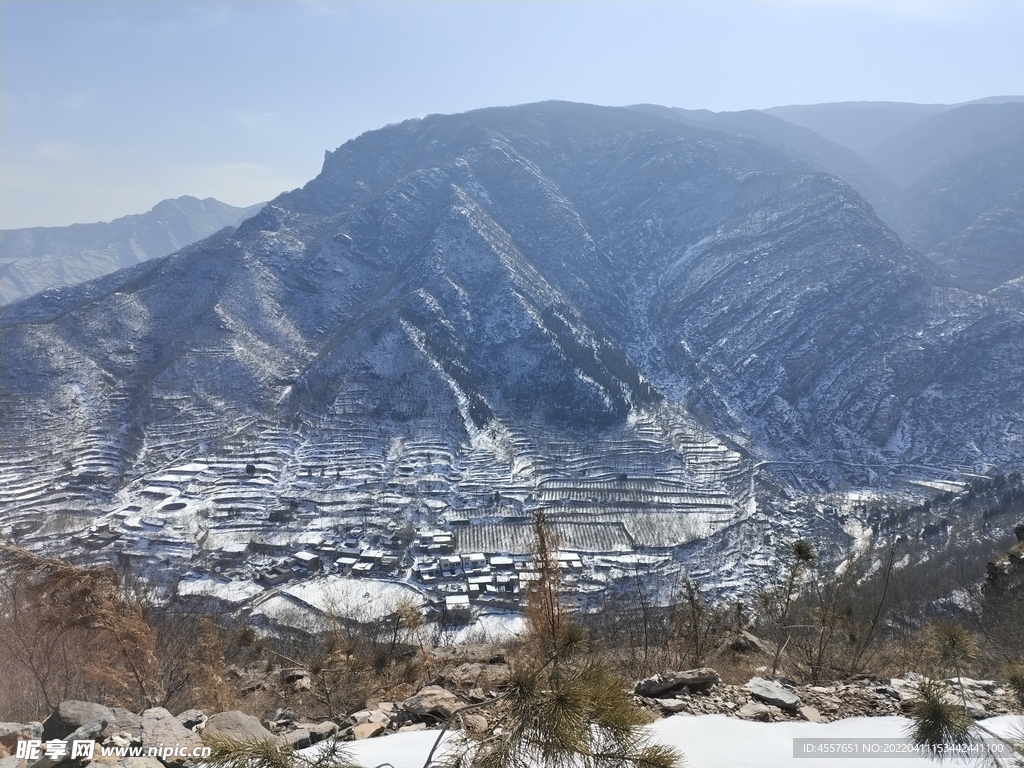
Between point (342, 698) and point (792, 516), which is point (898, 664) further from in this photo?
point (792, 516)

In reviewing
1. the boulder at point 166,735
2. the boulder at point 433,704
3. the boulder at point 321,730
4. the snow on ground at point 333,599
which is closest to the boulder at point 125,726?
the boulder at point 166,735

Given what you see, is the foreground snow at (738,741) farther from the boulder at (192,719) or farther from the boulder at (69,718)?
the boulder at (69,718)

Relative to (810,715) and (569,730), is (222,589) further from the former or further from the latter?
(569,730)

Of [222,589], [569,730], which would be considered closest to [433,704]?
[569,730]

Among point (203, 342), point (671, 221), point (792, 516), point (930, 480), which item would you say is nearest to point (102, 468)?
point (203, 342)

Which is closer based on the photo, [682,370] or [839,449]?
[839,449]

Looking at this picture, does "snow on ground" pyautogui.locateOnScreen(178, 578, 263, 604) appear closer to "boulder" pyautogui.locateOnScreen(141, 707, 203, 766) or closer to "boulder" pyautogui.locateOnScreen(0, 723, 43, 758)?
"boulder" pyautogui.locateOnScreen(0, 723, 43, 758)
